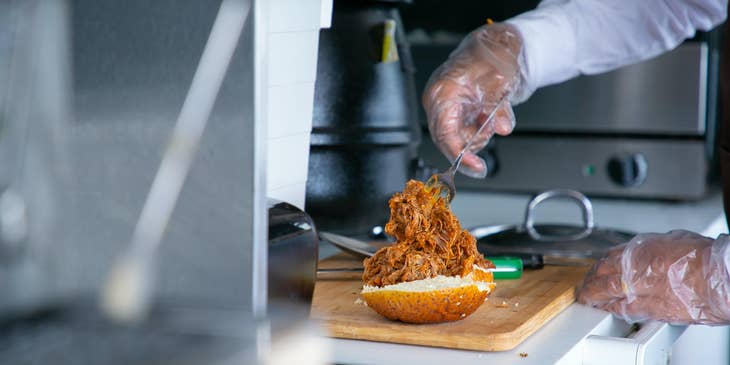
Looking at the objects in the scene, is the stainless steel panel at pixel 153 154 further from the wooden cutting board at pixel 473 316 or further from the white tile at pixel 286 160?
the white tile at pixel 286 160

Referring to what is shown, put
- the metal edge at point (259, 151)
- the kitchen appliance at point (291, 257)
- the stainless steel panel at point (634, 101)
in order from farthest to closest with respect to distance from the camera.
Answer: the stainless steel panel at point (634, 101)
the kitchen appliance at point (291, 257)
the metal edge at point (259, 151)

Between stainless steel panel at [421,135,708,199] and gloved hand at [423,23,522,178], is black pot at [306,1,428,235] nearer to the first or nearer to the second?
gloved hand at [423,23,522,178]

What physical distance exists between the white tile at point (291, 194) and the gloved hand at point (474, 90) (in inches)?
8.2

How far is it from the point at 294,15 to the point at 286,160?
0.54 feet

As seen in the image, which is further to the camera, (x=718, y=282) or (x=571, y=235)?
(x=571, y=235)

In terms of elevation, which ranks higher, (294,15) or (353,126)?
(294,15)

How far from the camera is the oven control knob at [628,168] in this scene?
68.8 inches

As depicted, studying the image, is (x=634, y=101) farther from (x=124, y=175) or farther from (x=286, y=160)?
(x=124, y=175)

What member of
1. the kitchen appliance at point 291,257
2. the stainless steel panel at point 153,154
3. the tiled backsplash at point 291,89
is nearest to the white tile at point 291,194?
the tiled backsplash at point 291,89

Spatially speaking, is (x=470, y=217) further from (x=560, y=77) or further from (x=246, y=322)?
(x=246, y=322)

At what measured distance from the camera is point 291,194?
1117mm

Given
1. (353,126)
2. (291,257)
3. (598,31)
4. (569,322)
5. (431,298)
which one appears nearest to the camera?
(291,257)

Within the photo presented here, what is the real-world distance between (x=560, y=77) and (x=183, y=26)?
1049 millimetres

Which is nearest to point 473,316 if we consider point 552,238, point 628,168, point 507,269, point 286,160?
point 507,269
